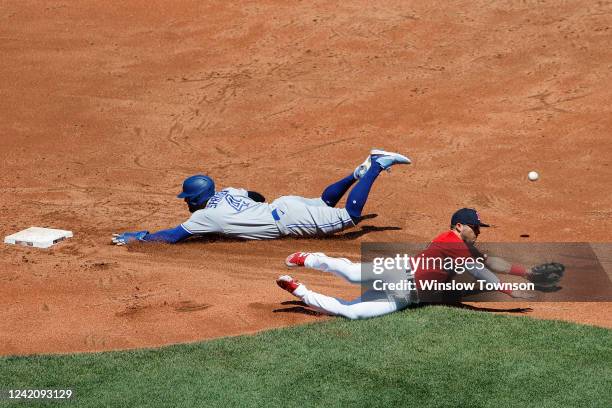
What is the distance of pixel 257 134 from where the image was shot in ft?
54.0

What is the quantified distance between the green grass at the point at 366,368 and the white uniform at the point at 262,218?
107 inches

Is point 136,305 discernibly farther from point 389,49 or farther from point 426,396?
point 389,49

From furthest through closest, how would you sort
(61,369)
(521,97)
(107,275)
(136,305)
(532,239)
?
(521,97)
(532,239)
(107,275)
(136,305)
(61,369)

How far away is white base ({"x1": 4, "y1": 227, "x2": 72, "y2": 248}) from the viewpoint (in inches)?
486

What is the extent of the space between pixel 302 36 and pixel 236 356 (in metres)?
10.6

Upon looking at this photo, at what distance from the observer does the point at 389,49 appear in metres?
18.5

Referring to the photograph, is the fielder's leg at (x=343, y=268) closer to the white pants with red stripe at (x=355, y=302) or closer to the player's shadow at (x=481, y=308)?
the white pants with red stripe at (x=355, y=302)

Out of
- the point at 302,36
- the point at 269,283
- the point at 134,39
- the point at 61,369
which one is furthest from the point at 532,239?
the point at 134,39

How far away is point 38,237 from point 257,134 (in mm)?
4891

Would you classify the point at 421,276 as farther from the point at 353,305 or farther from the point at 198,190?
the point at 198,190

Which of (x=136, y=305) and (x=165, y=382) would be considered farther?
(x=136, y=305)

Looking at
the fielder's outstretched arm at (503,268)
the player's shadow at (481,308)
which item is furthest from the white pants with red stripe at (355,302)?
the fielder's outstretched arm at (503,268)

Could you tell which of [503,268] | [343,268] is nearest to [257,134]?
[343,268]

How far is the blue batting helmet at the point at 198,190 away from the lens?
501 inches
